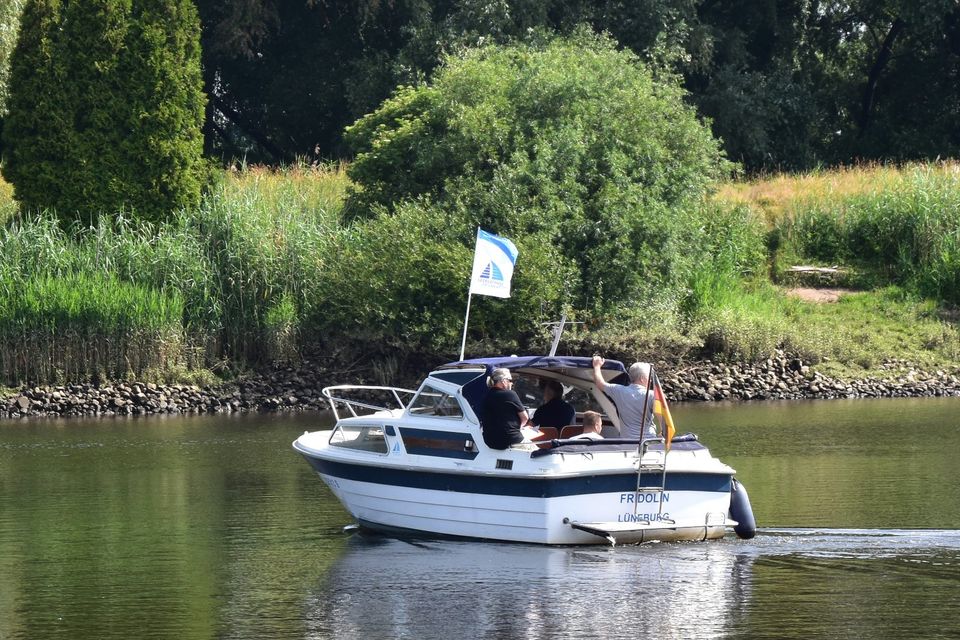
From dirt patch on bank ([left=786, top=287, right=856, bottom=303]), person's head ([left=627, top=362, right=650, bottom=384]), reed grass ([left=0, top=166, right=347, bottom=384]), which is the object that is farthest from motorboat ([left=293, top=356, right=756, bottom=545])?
dirt patch on bank ([left=786, top=287, right=856, bottom=303])

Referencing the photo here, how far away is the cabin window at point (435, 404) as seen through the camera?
58.8ft

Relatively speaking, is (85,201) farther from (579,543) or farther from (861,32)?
(861,32)

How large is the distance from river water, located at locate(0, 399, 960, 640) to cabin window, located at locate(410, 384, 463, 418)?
5.18ft

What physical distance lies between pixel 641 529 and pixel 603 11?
33.7m

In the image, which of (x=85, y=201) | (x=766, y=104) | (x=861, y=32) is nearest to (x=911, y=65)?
(x=861, y=32)

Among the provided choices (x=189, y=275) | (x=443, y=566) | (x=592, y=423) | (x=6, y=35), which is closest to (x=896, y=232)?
(x=189, y=275)

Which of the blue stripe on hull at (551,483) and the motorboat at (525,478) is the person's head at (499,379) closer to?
the motorboat at (525,478)

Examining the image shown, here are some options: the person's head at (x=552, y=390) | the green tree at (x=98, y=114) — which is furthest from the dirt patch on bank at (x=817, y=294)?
the person's head at (x=552, y=390)

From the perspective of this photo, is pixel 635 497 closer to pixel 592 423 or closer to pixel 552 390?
pixel 592 423

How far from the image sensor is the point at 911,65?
5616 cm

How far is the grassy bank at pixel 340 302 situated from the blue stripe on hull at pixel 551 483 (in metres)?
14.9

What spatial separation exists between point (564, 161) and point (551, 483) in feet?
64.8

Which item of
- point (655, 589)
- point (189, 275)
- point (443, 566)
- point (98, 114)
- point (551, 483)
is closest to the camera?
point (655, 589)

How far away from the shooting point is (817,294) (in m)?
41.1
